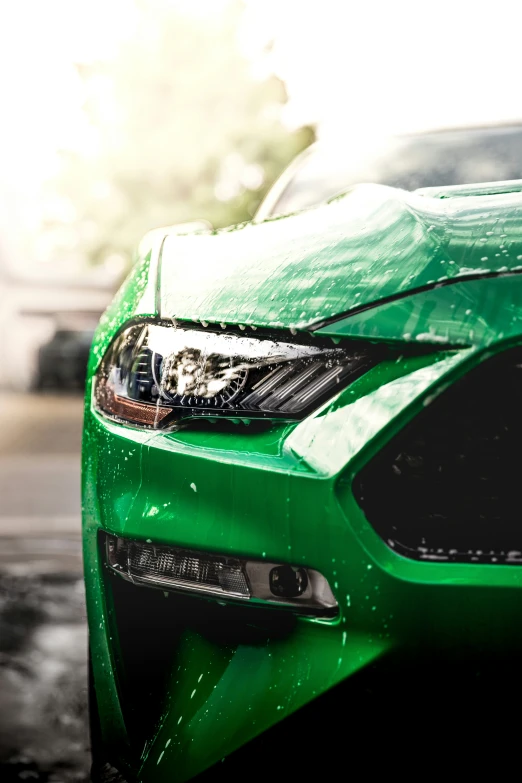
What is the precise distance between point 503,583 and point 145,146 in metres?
33.0

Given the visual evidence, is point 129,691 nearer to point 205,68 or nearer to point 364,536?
point 364,536

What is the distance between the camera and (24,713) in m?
2.71

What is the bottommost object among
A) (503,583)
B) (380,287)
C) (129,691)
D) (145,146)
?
(145,146)

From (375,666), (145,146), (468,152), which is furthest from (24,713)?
(145,146)

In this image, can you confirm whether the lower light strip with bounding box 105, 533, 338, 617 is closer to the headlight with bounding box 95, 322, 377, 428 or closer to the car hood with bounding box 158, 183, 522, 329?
the headlight with bounding box 95, 322, 377, 428

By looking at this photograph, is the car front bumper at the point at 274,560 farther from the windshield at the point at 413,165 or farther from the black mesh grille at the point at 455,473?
the windshield at the point at 413,165

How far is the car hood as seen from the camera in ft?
4.91

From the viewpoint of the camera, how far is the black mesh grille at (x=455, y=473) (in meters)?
1.40

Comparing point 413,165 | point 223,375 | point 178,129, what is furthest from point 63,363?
point 223,375

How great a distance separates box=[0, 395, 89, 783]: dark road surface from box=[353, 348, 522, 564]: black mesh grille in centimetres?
133

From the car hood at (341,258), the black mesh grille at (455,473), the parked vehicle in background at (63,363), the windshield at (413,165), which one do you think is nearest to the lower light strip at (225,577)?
the black mesh grille at (455,473)

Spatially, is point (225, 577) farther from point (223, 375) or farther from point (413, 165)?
point (413, 165)

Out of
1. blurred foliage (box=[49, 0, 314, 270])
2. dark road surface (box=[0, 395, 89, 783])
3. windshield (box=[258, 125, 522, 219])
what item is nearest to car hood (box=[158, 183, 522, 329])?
windshield (box=[258, 125, 522, 219])

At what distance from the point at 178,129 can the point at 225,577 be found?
32.7 m
